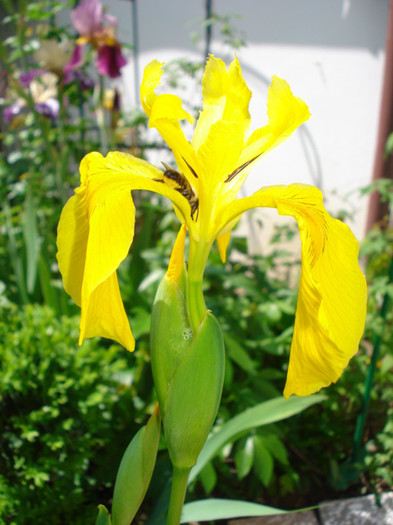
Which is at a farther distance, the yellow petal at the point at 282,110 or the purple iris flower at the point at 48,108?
the purple iris flower at the point at 48,108

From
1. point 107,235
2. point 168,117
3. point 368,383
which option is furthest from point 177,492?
point 368,383

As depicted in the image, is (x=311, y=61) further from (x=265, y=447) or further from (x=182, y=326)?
(x=182, y=326)

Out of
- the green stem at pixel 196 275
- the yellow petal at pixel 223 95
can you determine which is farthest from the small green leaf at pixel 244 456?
the yellow petal at pixel 223 95

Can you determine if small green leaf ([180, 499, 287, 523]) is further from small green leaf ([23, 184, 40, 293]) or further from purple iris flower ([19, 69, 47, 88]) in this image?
purple iris flower ([19, 69, 47, 88])

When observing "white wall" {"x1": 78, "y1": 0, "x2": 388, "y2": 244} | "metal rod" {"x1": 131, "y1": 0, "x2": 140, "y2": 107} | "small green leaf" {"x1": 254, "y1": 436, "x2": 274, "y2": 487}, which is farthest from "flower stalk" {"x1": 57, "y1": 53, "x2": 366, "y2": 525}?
"metal rod" {"x1": 131, "y1": 0, "x2": 140, "y2": 107}

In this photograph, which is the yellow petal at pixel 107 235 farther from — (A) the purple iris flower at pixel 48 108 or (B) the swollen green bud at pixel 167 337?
(A) the purple iris flower at pixel 48 108

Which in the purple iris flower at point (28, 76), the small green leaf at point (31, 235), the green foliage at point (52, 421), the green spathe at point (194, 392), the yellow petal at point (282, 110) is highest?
the yellow petal at point (282, 110)

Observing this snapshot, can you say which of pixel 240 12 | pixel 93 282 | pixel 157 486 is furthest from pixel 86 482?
pixel 240 12
